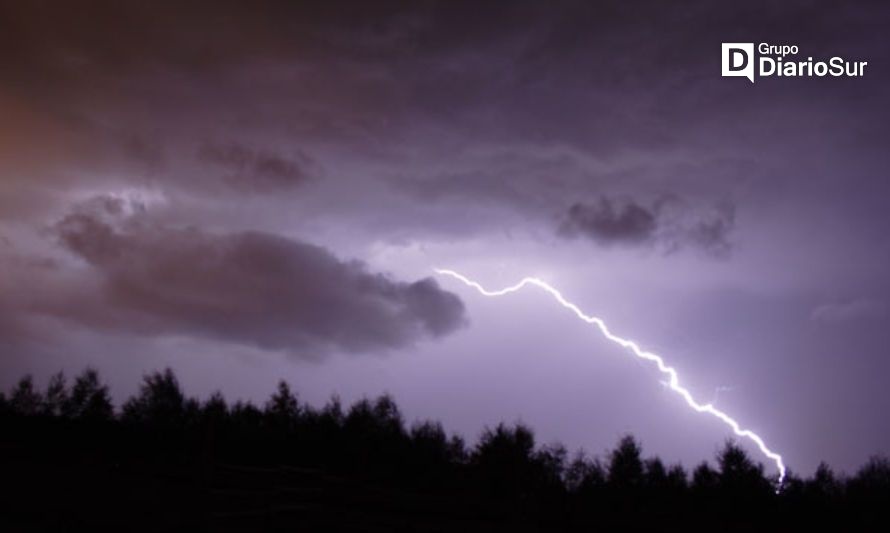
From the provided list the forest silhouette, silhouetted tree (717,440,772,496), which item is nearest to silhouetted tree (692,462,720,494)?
silhouetted tree (717,440,772,496)

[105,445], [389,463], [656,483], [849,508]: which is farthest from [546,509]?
[656,483]

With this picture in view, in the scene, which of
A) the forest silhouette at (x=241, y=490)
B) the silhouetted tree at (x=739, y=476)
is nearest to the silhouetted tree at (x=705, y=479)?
the silhouetted tree at (x=739, y=476)

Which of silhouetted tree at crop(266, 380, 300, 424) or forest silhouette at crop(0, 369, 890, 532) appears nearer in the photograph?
forest silhouette at crop(0, 369, 890, 532)

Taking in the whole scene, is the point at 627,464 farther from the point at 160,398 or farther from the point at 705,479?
the point at 160,398

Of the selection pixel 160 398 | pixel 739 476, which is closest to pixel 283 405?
pixel 160 398

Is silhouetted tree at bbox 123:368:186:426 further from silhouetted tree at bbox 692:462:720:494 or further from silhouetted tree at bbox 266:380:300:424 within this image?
silhouetted tree at bbox 692:462:720:494

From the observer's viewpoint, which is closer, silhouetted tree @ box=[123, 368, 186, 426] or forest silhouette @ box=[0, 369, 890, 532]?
forest silhouette @ box=[0, 369, 890, 532]

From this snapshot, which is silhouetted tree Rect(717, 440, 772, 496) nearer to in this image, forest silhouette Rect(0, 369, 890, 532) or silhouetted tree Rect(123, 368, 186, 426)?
forest silhouette Rect(0, 369, 890, 532)

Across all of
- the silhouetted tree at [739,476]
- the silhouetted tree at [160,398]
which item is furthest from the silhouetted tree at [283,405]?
the silhouetted tree at [739,476]

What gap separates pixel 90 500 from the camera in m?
11.3

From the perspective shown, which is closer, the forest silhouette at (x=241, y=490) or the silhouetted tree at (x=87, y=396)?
the forest silhouette at (x=241, y=490)

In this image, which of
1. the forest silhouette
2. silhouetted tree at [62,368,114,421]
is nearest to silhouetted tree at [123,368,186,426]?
silhouetted tree at [62,368,114,421]

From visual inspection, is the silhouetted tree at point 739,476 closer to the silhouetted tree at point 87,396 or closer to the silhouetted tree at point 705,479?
the silhouetted tree at point 705,479

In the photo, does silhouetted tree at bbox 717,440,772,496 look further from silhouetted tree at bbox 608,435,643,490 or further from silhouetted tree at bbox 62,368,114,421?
silhouetted tree at bbox 62,368,114,421
